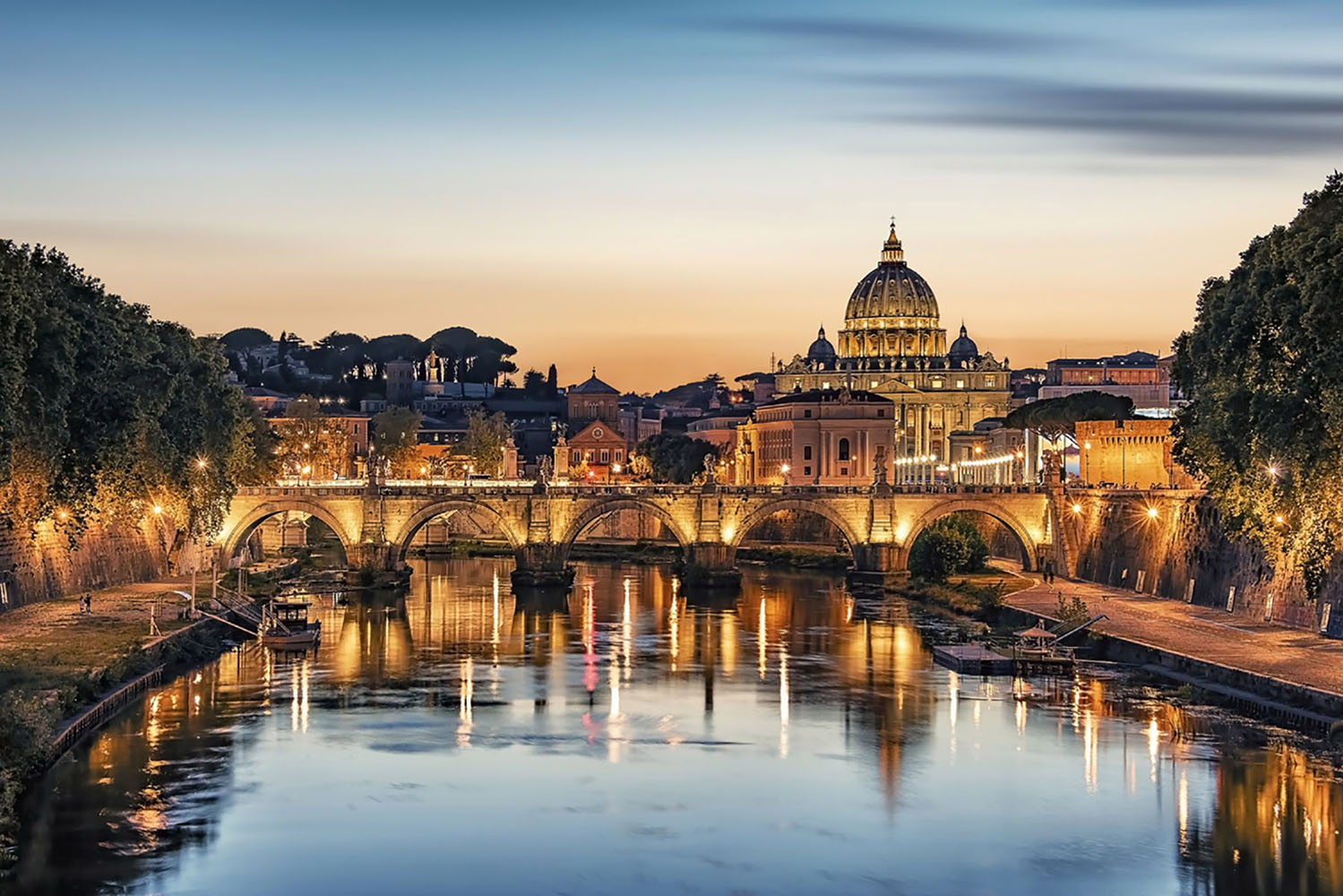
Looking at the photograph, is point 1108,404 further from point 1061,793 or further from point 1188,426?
point 1061,793

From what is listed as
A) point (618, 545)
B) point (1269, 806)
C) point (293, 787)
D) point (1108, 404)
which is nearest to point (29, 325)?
point (293, 787)

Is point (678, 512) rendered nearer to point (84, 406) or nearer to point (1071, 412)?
point (1071, 412)

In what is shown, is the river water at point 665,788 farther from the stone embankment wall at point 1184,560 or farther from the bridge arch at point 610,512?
the bridge arch at point 610,512

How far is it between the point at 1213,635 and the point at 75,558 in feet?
121

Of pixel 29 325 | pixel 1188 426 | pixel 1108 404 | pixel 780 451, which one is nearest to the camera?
pixel 29 325

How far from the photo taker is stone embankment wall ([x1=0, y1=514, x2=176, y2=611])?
191ft

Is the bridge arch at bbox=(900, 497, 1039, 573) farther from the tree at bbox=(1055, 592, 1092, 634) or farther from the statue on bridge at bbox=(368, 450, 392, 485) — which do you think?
the statue on bridge at bbox=(368, 450, 392, 485)

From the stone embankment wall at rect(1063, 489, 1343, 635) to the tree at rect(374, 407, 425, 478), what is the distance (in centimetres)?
7537

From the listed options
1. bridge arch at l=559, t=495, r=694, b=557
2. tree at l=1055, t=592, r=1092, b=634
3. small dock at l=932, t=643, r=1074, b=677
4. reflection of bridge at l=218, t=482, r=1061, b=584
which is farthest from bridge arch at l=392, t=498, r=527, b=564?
small dock at l=932, t=643, r=1074, b=677

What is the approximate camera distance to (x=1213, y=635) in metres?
56.0

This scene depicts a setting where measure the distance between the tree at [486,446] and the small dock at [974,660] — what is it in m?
101

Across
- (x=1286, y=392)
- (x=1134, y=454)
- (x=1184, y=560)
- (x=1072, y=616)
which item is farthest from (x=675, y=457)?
(x=1286, y=392)

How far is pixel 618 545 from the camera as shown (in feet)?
388

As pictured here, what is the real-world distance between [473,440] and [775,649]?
10465cm
